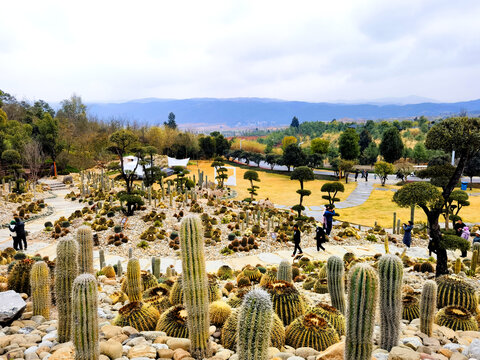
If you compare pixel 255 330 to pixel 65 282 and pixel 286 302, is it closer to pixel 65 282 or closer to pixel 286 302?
pixel 286 302

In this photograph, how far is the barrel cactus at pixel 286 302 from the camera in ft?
18.1

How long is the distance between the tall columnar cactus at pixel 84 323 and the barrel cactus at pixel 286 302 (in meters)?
2.80

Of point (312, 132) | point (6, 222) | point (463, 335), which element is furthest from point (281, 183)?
point (312, 132)

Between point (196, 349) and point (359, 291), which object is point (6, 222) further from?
point (359, 291)

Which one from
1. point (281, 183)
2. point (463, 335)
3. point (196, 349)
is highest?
point (196, 349)

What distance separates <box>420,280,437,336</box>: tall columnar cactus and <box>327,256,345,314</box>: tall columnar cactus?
1.32 meters

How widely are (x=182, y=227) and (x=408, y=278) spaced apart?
807 centimetres

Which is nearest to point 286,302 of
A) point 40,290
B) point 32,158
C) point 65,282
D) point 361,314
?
point 361,314

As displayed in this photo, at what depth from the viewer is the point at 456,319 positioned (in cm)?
602

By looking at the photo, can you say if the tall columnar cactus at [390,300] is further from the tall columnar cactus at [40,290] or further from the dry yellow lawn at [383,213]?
the dry yellow lawn at [383,213]

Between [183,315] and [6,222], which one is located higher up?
[183,315]

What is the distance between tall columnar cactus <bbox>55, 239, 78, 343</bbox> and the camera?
16.3ft

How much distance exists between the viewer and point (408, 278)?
384 inches

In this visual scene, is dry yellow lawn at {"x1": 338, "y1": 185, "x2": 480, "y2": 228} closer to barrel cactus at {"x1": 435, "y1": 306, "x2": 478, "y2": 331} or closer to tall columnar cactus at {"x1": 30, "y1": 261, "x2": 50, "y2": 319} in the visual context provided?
barrel cactus at {"x1": 435, "y1": 306, "x2": 478, "y2": 331}
